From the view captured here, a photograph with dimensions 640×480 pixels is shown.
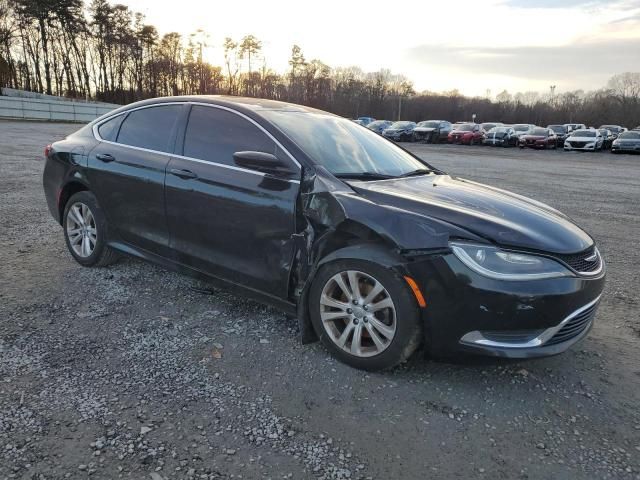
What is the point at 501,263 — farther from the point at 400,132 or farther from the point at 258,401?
the point at 400,132

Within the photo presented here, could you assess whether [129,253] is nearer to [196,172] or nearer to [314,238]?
[196,172]

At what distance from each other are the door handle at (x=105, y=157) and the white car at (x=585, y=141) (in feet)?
108

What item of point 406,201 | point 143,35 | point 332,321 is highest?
point 143,35

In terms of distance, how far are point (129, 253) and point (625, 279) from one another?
488cm

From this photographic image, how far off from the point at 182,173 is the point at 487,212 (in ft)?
7.42

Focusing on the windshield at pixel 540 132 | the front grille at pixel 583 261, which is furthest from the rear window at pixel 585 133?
the front grille at pixel 583 261

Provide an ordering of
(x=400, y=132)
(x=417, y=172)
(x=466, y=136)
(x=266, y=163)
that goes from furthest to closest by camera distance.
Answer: (x=400, y=132) < (x=466, y=136) < (x=417, y=172) < (x=266, y=163)

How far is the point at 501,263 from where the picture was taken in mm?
2678

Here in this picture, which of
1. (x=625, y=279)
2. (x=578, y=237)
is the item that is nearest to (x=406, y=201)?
(x=578, y=237)

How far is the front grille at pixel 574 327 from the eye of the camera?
2.81 m

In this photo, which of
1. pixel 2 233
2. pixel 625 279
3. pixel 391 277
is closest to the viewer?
pixel 391 277

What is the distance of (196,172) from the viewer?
371cm

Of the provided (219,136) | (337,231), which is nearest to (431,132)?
(219,136)

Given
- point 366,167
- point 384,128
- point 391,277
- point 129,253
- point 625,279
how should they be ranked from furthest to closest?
point 384,128
point 625,279
point 129,253
point 366,167
point 391,277
